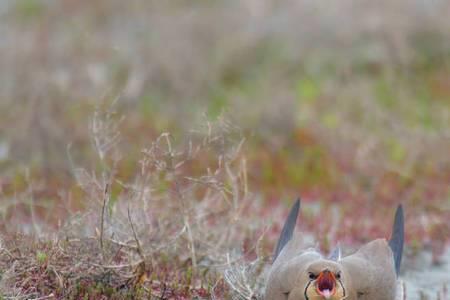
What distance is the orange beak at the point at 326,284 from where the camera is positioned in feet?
16.5

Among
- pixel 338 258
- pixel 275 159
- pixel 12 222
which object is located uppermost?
pixel 338 258

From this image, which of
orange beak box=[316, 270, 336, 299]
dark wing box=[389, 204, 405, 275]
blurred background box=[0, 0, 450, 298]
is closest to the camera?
orange beak box=[316, 270, 336, 299]

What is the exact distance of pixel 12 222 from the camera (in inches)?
268

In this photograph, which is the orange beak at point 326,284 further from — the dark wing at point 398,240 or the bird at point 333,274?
the dark wing at point 398,240

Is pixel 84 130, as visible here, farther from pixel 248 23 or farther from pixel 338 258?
pixel 338 258

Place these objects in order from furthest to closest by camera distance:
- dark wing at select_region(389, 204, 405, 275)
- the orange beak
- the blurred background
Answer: the blurred background → dark wing at select_region(389, 204, 405, 275) → the orange beak

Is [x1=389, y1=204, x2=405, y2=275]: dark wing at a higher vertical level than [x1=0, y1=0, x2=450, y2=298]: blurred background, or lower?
higher

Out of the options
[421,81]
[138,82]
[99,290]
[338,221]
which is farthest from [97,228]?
[421,81]

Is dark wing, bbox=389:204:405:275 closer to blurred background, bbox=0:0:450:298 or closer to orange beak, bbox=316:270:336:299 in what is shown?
orange beak, bbox=316:270:336:299

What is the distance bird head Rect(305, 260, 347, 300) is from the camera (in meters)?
5.04

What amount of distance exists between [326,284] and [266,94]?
762 centimetres

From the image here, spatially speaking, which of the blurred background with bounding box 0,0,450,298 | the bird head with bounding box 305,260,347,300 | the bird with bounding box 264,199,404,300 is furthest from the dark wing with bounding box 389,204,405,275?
the blurred background with bounding box 0,0,450,298

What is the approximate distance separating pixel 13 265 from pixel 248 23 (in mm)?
9354

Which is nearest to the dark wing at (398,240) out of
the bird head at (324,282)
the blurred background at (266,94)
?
the bird head at (324,282)
